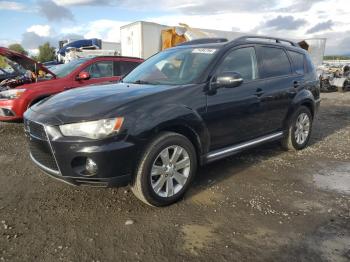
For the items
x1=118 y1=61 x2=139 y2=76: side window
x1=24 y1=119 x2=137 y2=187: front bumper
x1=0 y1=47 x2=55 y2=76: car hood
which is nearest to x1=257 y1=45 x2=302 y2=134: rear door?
x1=24 y1=119 x2=137 y2=187: front bumper

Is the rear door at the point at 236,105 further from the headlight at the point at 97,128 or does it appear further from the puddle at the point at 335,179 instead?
the headlight at the point at 97,128

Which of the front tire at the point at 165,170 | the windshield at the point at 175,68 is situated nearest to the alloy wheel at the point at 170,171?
the front tire at the point at 165,170

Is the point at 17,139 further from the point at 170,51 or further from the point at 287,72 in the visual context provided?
the point at 287,72

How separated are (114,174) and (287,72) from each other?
348cm

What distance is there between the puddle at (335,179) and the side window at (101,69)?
5274mm

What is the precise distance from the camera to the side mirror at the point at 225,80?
408cm

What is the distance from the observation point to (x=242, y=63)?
4711mm

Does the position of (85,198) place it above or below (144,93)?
below

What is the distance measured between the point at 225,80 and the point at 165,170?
4.17 ft

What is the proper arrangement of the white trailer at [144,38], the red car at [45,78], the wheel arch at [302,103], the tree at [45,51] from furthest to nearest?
the tree at [45,51], the white trailer at [144,38], the red car at [45,78], the wheel arch at [302,103]

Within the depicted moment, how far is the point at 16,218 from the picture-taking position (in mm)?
3521

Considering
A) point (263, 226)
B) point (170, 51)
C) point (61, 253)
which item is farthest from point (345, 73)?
point (61, 253)

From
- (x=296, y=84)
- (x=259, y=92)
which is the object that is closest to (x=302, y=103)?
(x=296, y=84)

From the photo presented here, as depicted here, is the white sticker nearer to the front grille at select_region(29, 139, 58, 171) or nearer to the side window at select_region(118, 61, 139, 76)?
the front grille at select_region(29, 139, 58, 171)
